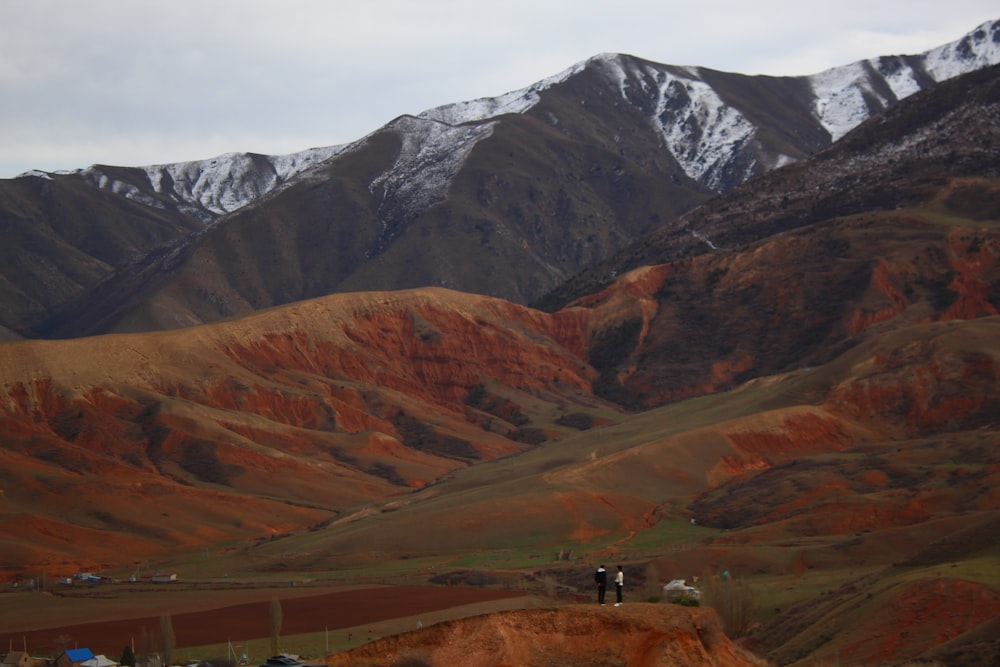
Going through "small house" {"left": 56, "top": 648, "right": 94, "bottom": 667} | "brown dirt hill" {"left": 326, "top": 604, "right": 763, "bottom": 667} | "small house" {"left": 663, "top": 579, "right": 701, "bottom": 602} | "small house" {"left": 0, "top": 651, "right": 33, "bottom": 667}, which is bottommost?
"small house" {"left": 663, "top": 579, "right": 701, "bottom": 602}

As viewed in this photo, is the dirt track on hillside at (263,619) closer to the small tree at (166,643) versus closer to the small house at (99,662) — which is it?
the small tree at (166,643)

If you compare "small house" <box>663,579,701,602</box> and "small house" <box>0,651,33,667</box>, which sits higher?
"small house" <box>0,651,33,667</box>

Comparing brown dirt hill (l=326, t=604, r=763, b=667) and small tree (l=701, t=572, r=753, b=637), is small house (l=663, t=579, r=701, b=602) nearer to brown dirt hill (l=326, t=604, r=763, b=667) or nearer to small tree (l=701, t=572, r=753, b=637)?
small tree (l=701, t=572, r=753, b=637)

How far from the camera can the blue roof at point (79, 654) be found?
63103 millimetres

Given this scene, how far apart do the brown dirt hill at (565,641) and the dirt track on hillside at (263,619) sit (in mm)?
31995

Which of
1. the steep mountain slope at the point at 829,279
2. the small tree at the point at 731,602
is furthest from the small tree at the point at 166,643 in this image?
the steep mountain slope at the point at 829,279

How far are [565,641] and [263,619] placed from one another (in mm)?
41061

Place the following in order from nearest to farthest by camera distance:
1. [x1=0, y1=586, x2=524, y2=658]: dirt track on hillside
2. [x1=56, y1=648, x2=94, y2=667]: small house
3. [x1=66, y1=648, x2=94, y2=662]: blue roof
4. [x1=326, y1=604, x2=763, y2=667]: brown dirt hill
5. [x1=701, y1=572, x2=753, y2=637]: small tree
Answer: [x1=326, y1=604, x2=763, y2=667]: brown dirt hill, [x1=701, y1=572, x2=753, y2=637]: small tree, [x1=56, y1=648, x2=94, y2=667]: small house, [x1=66, y1=648, x2=94, y2=662]: blue roof, [x1=0, y1=586, x2=524, y2=658]: dirt track on hillside

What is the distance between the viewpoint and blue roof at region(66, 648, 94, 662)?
63.1 meters

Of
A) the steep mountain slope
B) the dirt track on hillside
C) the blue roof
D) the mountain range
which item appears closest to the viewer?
the blue roof

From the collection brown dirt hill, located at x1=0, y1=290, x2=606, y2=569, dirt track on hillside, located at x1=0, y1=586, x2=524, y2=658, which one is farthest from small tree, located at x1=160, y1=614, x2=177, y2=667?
brown dirt hill, located at x1=0, y1=290, x2=606, y2=569

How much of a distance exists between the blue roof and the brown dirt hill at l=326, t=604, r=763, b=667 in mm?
27732

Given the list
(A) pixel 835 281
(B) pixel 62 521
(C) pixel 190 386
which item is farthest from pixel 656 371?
(B) pixel 62 521

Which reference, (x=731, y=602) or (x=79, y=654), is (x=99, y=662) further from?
(x=731, y=602)
